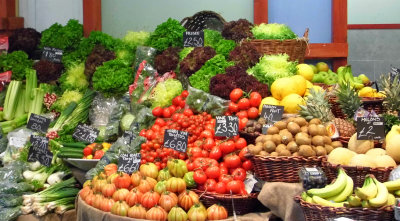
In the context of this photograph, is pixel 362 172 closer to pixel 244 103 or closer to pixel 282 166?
pixel 282 166

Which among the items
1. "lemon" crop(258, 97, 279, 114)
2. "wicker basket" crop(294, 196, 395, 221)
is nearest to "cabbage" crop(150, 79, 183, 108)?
"lemon" crop(258, 97, 279, 114)

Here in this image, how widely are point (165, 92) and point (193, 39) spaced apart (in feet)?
2.51

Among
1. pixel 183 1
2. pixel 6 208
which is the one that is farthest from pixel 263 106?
pixel 183 1

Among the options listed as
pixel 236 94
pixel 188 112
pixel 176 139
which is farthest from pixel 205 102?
pixel 176 139

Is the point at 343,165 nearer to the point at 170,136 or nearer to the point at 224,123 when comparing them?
the point at 224,123

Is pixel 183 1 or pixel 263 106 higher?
pixel 183 1

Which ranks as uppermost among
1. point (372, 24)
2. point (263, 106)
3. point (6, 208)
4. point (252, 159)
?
point (372, 24)

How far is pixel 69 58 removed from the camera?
642cm

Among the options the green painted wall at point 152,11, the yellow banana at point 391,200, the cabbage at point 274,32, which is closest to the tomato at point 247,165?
the yellow banana at point 391,200

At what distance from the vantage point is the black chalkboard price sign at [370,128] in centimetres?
355

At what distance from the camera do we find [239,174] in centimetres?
394

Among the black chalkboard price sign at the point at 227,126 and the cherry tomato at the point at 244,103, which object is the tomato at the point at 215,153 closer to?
the black chalkboard price sign at the point at 227,126

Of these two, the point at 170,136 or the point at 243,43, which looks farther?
the point at 243,43

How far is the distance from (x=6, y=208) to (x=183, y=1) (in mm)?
3299
